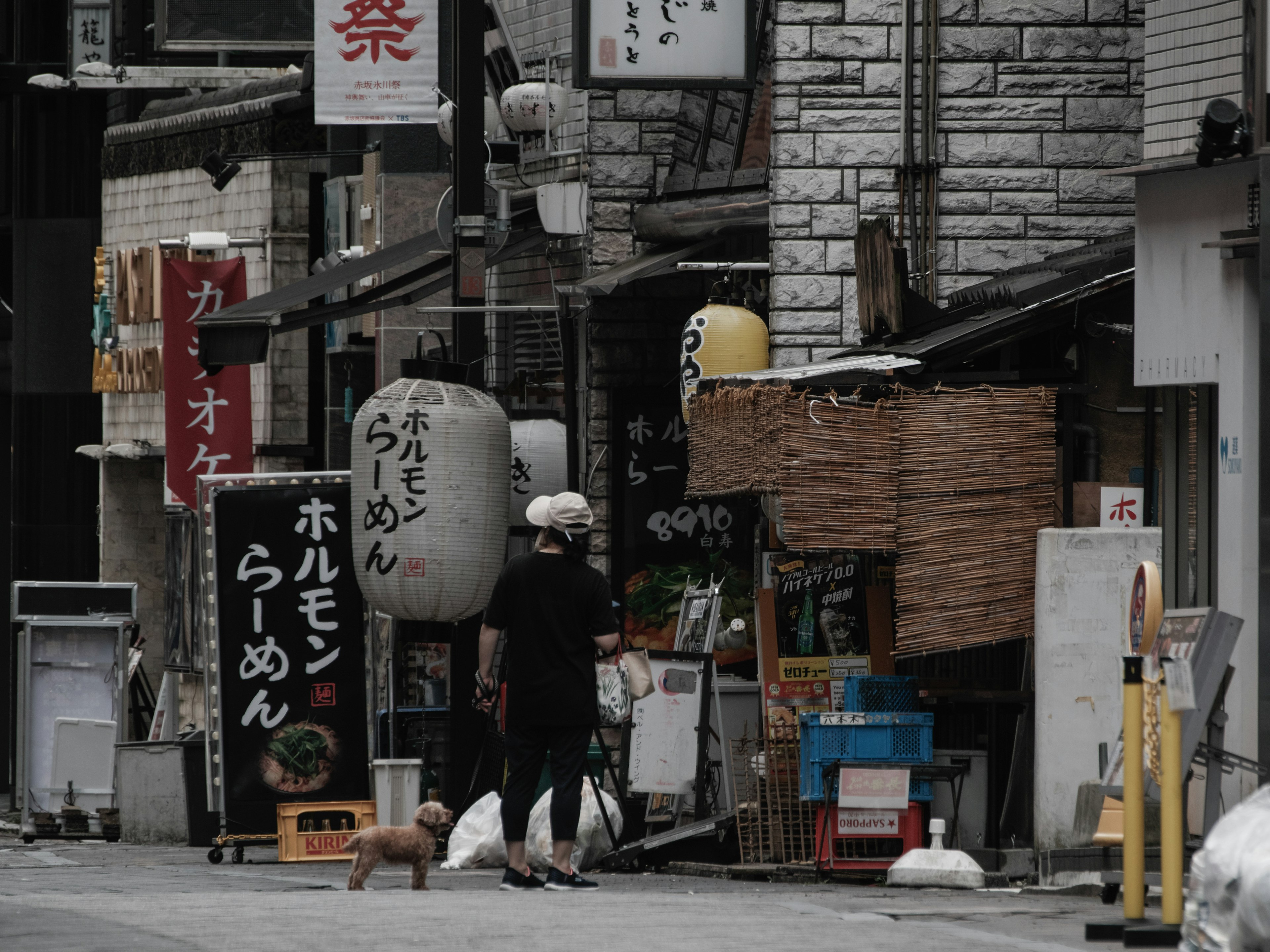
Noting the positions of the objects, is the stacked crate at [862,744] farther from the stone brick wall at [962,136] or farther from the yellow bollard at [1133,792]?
the yellow bollard at [1133,792]

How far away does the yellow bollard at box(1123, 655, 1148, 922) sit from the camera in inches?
289

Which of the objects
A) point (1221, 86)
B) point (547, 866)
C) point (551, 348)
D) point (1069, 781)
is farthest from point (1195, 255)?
point (551, 348)

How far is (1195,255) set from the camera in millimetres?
10570

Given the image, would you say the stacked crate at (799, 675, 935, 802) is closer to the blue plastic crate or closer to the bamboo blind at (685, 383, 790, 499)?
the blue plastic crate

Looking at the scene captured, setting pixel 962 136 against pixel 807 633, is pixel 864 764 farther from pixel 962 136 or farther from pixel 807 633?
pixel 962 136

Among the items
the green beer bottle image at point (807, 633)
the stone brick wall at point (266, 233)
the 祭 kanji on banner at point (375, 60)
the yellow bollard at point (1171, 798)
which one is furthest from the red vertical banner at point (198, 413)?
the yellow bollard at point (1171, 798)

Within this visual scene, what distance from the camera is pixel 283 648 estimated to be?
45.9 ft

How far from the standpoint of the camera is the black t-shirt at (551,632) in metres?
10.3

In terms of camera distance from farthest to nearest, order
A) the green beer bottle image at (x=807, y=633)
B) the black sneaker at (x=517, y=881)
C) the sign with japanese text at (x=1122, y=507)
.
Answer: the green beer bottle image at (x=807, y=633) < the sign with japanese text at (x=1122, y=507) < the black sneaker at (x=517, y=881)

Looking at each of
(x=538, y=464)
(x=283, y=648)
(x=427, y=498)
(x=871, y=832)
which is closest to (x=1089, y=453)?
(x=871, y=832)

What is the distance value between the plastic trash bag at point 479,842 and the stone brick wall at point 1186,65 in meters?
5.38

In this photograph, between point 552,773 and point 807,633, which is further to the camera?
point 807,633

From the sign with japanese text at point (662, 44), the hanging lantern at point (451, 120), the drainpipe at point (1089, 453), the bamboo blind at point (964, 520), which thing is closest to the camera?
the bamboo blind at point (964, 520)

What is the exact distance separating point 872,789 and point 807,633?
145cm
